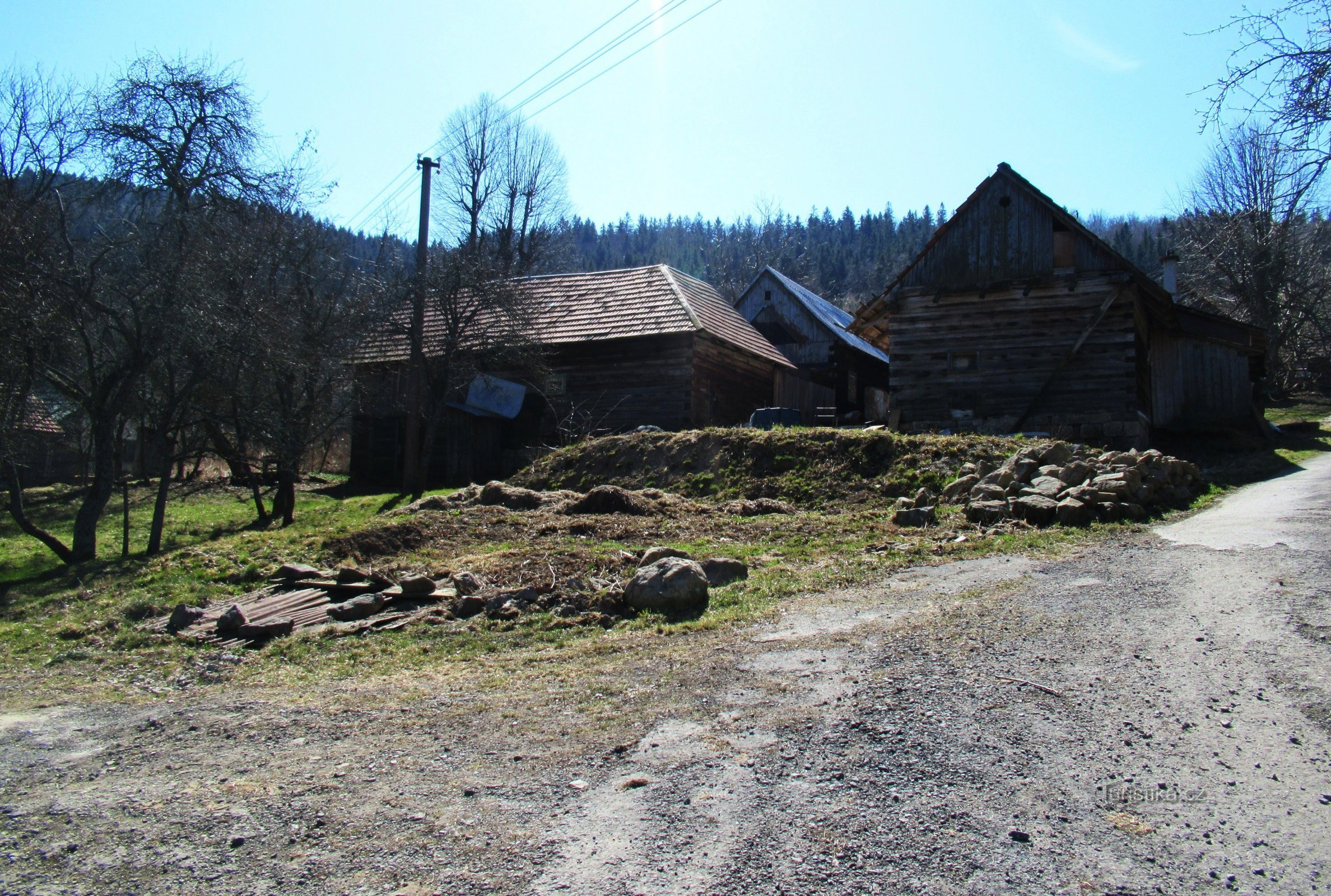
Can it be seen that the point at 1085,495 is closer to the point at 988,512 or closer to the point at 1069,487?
the point at 1069,487

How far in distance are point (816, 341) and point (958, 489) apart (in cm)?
2354

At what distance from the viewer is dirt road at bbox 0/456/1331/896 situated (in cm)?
338

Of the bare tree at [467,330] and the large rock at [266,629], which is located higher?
the bare tree at [467,330]

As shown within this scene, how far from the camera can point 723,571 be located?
877 centimetres

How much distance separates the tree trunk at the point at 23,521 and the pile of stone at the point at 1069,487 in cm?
1276

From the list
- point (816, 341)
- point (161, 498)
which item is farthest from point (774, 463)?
point (816, 341)

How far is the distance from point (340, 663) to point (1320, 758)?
630cm

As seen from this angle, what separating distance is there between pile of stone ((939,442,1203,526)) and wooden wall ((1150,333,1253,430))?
10803mm

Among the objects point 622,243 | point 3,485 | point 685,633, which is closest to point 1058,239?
point 685,633

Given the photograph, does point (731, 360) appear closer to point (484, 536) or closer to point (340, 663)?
point (484, 536)

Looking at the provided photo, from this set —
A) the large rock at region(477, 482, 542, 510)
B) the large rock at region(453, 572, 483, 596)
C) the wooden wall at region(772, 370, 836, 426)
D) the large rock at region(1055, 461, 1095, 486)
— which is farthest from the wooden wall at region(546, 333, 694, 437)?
the large rock at region(453, 572, 483, 596)

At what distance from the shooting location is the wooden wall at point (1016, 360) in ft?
61.8

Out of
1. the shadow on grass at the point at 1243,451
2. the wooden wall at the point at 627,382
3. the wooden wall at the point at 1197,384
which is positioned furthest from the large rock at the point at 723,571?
the wooden wall at the point at 1197,384

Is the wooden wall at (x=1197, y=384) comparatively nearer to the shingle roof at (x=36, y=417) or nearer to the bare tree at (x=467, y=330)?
the bare tree at (x=467, y=330)
